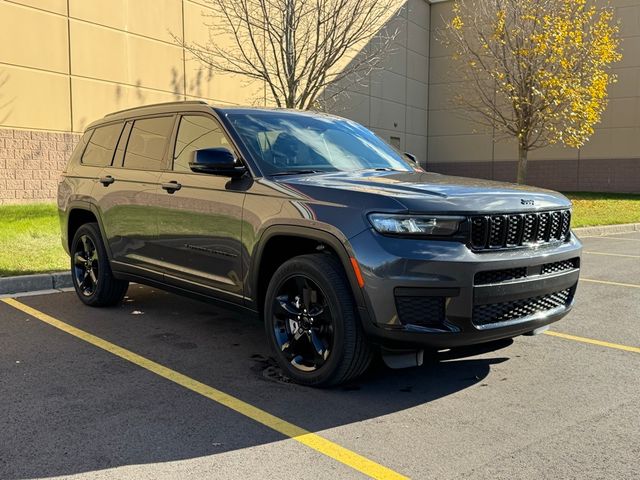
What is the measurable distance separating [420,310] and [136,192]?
10.0 feet

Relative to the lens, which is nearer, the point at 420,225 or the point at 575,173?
the point at 420,225

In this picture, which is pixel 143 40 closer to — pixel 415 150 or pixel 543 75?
pixel 543 75

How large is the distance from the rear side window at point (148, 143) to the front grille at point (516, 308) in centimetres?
304

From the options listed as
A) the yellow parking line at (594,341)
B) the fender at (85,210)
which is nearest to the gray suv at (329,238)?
the fender at (85,210)

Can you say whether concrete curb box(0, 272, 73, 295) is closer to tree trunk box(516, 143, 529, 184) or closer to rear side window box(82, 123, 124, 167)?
rear side window box(82, 123, 124, 167)

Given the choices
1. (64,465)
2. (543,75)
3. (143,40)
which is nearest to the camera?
(64,465)

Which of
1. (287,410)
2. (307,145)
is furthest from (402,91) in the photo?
(287,410)

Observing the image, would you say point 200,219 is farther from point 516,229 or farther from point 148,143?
point 516,229

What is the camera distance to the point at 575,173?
86.2 ft

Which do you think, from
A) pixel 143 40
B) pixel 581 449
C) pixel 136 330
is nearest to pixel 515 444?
pixel 581 449

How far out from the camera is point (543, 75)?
17641mm

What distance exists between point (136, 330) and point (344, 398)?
2401 mm

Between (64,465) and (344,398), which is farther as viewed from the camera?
(344,398)

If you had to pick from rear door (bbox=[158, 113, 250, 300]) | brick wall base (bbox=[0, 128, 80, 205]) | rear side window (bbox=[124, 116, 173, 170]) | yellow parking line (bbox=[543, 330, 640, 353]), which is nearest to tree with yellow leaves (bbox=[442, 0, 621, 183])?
brick wall base (bbox=[0, 128, 80, 205])
